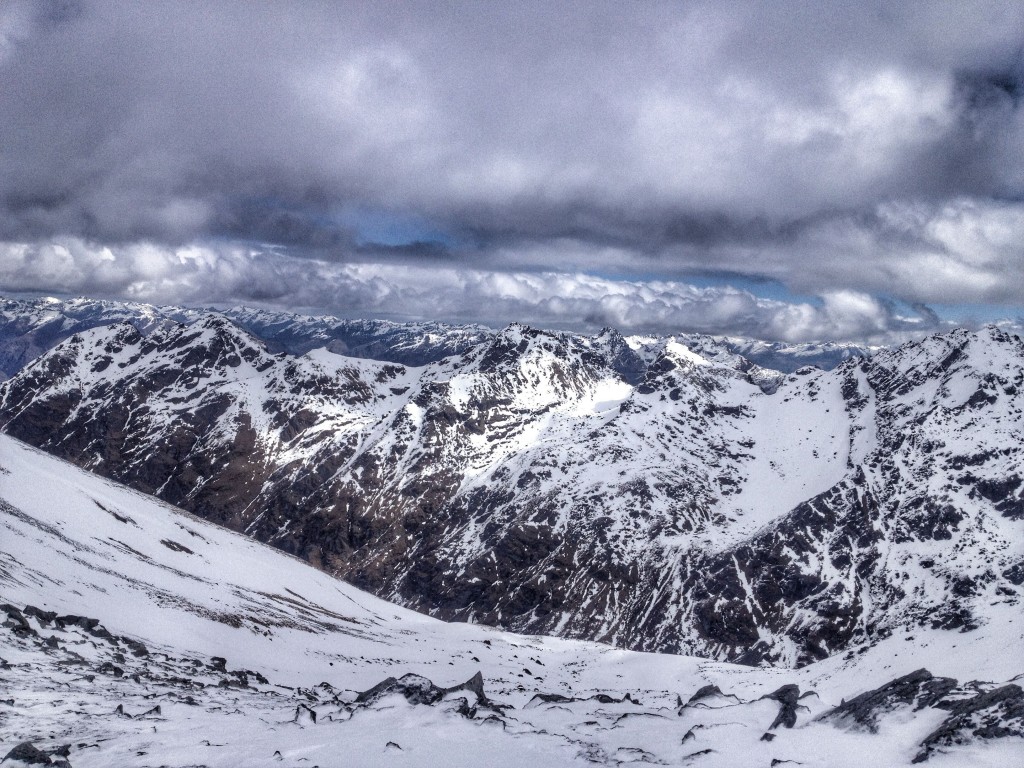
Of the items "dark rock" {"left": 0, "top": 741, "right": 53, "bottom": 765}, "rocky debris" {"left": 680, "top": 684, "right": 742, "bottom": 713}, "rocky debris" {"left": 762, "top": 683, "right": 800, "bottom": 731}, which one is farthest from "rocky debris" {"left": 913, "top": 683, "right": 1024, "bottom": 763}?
"dark rock" {"left": 0, "top": 741, "right": 53, "bottom": 765}

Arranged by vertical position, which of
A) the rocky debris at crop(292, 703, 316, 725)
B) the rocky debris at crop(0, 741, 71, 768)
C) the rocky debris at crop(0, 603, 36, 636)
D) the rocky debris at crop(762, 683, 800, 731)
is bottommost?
the rocky debris at crop(0, 603, 36, 636)

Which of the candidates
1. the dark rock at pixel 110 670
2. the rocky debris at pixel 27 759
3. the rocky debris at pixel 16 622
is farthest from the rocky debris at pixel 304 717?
the rocky debris at pixel 16 622

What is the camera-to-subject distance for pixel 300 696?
36.7 m

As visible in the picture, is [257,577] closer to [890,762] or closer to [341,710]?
[341,710]

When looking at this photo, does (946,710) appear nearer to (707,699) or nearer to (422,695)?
(707,699)

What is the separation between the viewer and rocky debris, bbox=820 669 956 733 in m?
25.1

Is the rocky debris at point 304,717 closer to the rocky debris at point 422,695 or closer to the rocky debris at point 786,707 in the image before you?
the rocky debris at point 422,695

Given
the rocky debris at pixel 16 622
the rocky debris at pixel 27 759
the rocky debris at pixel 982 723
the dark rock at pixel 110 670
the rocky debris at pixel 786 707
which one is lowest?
the dark rock at pixel 110 670

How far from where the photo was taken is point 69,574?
52875 mm

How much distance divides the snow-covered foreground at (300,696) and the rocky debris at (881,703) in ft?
0.37

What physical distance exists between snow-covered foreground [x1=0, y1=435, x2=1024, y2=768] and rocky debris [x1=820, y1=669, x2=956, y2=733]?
11 cm

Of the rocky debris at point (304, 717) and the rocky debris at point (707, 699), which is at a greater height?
the rocky debris at point (707, 699)

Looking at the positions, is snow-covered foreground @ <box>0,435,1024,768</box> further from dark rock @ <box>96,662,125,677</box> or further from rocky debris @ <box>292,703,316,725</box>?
dark rock @ <box>96,662,125,677</box>

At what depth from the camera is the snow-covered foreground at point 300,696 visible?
21.2 m
